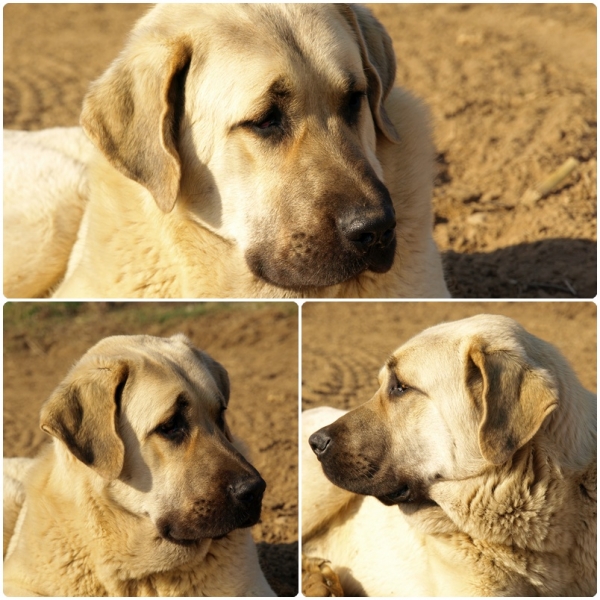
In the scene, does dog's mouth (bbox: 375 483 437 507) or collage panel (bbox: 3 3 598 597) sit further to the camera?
dog's mouth (bbox: 375 483 437 507)

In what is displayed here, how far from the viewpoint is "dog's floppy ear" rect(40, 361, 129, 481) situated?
377 centimetres

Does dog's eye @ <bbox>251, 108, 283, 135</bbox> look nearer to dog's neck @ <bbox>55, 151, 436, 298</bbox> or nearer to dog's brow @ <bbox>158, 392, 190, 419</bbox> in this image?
dog's neck @ <bbox>55, 151, 436, 298</bbox>

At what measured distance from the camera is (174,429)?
3947 millimetres

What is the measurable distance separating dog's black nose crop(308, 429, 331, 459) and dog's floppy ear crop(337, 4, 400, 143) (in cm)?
147

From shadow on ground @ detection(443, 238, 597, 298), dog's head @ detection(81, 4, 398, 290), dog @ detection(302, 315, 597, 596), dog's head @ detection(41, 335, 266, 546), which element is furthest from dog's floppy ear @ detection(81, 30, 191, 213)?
shadow on ground @ detection(443, 238, 597, 298)

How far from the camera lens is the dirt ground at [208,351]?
5973 mm

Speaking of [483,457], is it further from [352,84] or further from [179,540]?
[352,84]

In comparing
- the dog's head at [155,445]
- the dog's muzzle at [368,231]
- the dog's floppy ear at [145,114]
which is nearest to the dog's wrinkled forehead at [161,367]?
the dog's head at [155,445]

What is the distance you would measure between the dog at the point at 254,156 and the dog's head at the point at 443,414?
0.50 meters

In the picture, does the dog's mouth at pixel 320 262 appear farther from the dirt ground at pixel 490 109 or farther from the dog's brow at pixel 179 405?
the dirt ground at pixel 490 109

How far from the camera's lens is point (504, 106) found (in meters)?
8.45

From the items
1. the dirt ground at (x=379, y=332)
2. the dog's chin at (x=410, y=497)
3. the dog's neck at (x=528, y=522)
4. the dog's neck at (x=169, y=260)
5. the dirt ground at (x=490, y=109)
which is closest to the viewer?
the dog's neck at (x=528, y=522)

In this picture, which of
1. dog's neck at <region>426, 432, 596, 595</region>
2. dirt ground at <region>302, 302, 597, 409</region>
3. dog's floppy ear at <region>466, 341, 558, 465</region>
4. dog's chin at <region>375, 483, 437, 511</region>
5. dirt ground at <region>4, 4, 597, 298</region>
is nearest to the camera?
dog's floppy ear at <region>466, 341, 558, 465</region>

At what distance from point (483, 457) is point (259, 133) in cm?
167
